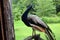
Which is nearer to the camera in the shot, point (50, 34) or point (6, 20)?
point (6, 20)

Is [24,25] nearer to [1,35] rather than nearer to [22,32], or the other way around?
[22,32]

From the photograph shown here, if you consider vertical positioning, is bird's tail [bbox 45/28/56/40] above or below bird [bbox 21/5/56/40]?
below

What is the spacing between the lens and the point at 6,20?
3.79 feet

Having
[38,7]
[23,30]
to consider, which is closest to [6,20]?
[23,30]

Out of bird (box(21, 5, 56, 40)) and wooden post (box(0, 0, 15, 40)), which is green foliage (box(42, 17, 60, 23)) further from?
wooden post (box(0, 0, 15, 40))

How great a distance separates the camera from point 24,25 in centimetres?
123

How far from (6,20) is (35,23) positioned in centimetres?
24

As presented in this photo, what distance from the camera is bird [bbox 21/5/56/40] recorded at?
4.08 feet

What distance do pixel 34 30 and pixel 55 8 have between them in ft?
0.78

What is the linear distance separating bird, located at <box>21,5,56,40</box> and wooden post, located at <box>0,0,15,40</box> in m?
0.13

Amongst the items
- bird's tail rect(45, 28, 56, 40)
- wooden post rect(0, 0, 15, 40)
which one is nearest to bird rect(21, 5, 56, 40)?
bird's tail rect(45, 28, 56, 40)

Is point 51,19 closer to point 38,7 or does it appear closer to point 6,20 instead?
point 38,7

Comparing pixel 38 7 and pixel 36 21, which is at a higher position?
pixel 38 7

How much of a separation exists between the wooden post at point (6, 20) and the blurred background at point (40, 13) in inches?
2.2
